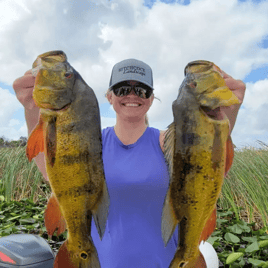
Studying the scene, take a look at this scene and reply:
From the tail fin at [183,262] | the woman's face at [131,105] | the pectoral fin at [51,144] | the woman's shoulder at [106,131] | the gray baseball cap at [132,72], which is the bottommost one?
the tail fin at [183,262]

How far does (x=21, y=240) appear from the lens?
2809 millimetres

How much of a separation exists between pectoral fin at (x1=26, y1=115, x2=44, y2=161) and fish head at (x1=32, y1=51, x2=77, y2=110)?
121 millimetres

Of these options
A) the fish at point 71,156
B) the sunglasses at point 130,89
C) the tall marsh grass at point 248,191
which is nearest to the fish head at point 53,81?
the fish at point 71,156

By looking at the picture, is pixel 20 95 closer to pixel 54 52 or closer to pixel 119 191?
pixel 54 52

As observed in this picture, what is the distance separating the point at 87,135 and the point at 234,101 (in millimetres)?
819

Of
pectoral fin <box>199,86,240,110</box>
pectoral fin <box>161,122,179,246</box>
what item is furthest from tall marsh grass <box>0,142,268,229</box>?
pectoral fin <box>199,86,240,110</box>

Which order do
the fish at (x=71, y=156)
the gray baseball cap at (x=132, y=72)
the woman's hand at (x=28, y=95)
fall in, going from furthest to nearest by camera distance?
the gray baseball cap at (x=132, y=72)
the woman's hand at (x=28, y=95)
the fish at (x=71, y=156)

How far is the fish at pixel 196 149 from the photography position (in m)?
1.76

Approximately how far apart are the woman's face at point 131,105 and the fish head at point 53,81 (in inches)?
20.0

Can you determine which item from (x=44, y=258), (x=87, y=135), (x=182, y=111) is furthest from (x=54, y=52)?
(x=44, y=258)

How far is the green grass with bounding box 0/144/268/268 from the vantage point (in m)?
4.32

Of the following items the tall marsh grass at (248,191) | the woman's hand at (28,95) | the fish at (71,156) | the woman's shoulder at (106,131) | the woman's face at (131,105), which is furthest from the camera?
the tall marsh grass at (248,191)

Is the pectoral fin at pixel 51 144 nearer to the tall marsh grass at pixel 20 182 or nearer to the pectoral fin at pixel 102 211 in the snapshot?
the pectoral fin at pixel 102 211

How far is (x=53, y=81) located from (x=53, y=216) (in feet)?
2.51
